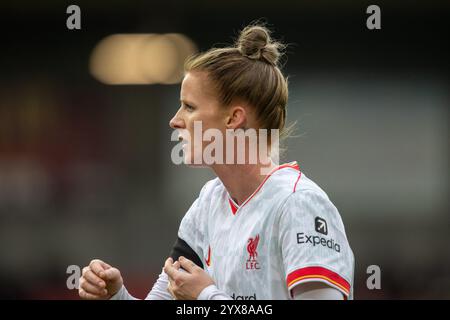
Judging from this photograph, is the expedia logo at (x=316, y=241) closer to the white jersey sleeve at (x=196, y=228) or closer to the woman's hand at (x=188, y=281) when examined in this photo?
→ the woman's hand at (x=188, y=281)

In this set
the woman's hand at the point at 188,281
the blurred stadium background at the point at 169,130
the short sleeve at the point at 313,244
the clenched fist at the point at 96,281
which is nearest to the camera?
the short sleeve at the point at 313,244

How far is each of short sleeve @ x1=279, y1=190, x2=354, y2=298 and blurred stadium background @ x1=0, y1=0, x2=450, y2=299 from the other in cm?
505

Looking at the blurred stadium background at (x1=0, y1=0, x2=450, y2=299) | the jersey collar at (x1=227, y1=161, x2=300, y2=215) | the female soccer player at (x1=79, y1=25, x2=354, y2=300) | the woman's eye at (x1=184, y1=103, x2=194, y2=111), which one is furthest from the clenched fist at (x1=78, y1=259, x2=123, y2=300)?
the blurred stadium background at (x1=0, y1=0, x2=450, y2=299)

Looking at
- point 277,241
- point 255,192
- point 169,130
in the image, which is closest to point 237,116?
point 255,192

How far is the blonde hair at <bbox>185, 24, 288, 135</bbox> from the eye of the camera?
2.31 m

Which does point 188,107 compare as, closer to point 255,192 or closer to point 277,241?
point 255,192

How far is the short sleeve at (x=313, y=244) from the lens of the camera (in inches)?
79.1

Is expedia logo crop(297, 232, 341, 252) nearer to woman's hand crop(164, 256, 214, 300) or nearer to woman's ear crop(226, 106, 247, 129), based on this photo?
woman's hand crop(164, 256, 214, 300)

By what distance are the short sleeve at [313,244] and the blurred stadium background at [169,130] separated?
5050 mm

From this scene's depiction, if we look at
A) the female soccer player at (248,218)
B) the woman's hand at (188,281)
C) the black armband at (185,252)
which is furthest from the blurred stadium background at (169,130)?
the woman's hand at (188,281)

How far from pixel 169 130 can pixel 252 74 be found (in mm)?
5346

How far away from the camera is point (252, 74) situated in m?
2.32

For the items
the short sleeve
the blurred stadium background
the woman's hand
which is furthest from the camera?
the blurred stadium background
